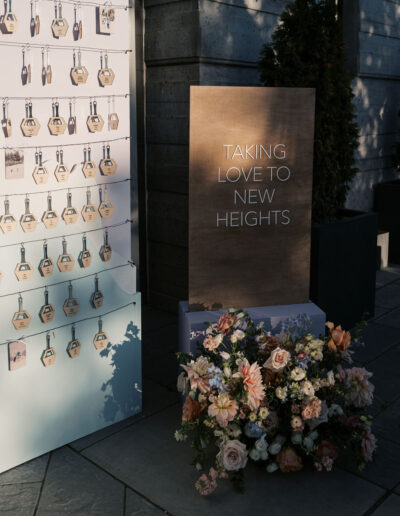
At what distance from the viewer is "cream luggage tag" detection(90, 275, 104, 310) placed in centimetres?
406

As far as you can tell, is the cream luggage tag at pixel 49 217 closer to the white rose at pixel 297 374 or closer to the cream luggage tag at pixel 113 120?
the cream luggage tag at pixel 113 120

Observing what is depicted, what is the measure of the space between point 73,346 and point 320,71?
3.25 metres

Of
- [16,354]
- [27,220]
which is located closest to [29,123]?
[27,220]

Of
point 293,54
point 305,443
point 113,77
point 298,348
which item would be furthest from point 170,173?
point 305,443

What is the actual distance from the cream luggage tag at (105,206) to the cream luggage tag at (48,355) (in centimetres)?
84

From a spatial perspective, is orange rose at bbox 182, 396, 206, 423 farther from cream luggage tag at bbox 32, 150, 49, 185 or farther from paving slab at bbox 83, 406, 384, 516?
cream luggage tag at bbox 32, 150, 49, 185

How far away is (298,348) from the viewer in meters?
3.83

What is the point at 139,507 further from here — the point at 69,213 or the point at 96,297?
the point at 69,213

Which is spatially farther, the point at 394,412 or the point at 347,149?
the point at 347,149

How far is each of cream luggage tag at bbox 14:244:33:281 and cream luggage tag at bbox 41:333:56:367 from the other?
1.39 feet

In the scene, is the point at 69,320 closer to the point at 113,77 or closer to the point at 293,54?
the point at 113,77

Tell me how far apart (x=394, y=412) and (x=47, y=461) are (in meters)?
2.45

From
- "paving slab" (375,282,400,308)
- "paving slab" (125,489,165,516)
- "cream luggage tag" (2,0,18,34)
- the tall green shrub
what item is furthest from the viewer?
"paving slab" (375,282,400,308)

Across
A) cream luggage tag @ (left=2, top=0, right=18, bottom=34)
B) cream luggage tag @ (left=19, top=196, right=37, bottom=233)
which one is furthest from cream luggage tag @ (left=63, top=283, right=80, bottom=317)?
cream luggage tag @ (left=2, top=0, right=18, bottom=34)
